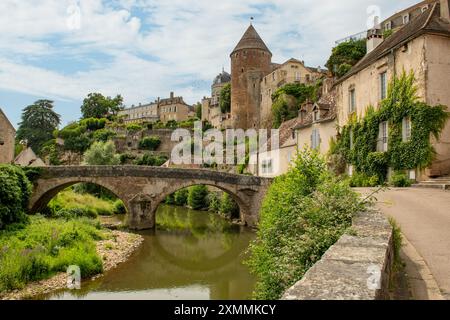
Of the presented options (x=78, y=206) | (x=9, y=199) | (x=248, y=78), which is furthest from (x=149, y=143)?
(x=9, y=199)

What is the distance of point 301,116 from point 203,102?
44927 millimetres

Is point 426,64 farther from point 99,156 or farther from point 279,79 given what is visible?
point 99,156

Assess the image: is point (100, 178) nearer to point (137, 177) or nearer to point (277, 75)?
point (137, 177)

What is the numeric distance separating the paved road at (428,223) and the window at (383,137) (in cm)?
443

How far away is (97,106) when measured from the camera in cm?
7131

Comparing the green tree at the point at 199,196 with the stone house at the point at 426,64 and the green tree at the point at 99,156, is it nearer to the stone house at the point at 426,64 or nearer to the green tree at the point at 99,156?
the green tree at the point at 99,156

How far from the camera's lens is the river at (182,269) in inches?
442

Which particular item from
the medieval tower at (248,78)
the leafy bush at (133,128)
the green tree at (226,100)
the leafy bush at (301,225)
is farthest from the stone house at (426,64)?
the leafy bush at (133,128)

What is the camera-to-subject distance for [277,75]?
43.5 meters

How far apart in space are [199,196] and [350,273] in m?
28.8

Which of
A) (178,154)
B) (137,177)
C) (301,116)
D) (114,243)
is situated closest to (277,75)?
(178,154)

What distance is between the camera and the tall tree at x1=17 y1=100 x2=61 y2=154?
6075 centimetres

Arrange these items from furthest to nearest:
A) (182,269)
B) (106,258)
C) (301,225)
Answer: (182,269) < (106,258) < (301,225)
